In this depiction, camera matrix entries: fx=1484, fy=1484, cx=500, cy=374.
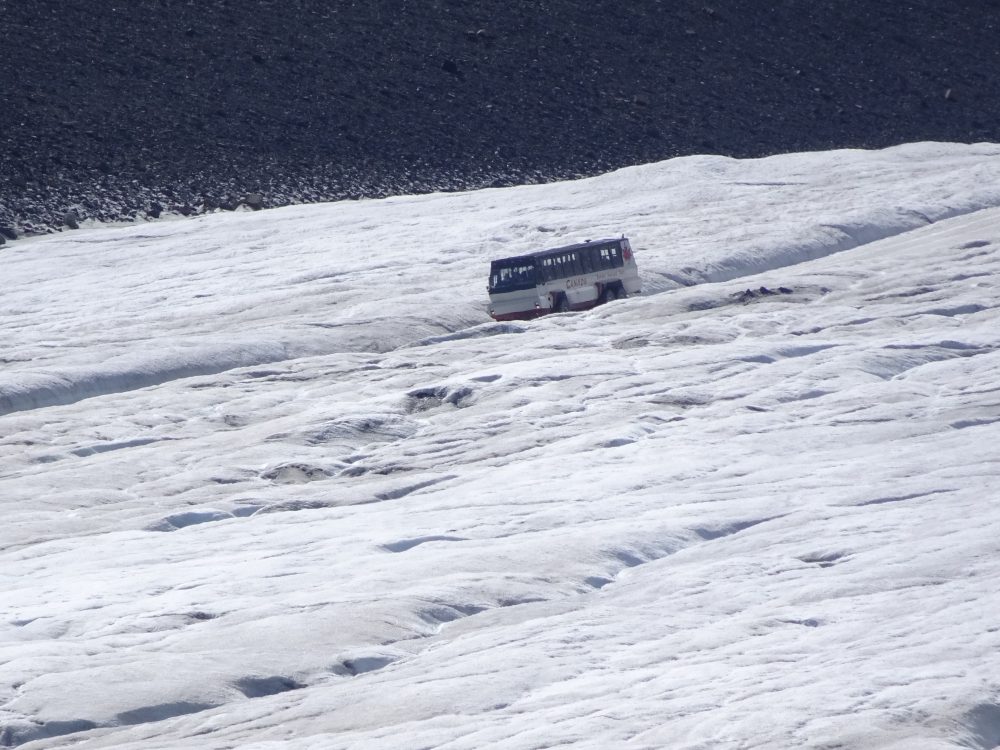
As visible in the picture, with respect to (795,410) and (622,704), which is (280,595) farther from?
A: (795,410)

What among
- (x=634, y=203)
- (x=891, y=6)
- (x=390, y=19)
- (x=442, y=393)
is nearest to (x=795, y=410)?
(x=442, y=393)

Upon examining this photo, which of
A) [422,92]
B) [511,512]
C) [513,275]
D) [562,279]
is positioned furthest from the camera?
[422,92]

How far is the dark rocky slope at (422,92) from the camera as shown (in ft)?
155

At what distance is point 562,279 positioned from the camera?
91.2 feet

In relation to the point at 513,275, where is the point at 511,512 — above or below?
below

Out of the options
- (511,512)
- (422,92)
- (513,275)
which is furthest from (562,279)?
(422,92)

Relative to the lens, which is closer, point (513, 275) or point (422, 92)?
point (513, 275)

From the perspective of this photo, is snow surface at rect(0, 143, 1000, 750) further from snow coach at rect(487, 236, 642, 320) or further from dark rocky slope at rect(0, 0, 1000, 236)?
dark rocky slope at rect(0, 0, 1000, 236)

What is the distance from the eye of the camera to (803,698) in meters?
8.70

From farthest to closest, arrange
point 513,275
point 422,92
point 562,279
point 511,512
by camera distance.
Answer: point 422,92, point 562,279, point 513,275, point 511,512

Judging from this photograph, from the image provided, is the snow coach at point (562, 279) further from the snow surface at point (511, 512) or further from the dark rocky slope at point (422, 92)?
the dark rocky slope at point (422, 92)

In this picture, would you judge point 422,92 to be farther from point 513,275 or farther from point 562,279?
point 513,275

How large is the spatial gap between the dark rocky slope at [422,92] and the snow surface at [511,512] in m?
15.8

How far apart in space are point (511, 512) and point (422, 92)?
41851 millimetres
